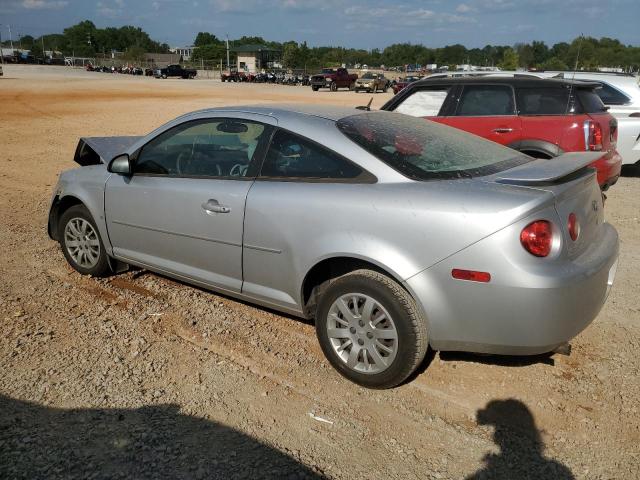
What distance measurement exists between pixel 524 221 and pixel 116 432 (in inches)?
90.8

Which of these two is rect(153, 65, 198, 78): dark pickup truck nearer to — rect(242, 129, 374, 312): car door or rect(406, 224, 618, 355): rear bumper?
rect(242, 129, 374, 312): car door

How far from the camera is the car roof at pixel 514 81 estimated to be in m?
7.19

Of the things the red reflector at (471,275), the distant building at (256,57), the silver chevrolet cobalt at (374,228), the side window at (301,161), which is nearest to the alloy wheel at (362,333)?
the silver chevrolet cobalt at (374,228)

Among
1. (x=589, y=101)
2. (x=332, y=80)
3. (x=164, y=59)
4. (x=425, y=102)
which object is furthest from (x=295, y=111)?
(x=164, y=59)

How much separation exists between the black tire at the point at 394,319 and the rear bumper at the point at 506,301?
0.07 meters

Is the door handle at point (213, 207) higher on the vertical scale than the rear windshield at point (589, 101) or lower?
lower

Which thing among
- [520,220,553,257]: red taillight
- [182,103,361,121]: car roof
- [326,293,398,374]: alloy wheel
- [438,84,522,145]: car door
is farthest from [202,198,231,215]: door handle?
[438,84,522,145]: car door

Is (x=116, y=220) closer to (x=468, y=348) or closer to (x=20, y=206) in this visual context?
(x=468, y=348)

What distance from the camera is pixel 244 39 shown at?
548ft

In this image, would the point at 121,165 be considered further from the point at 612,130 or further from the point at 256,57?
the point at 256,57

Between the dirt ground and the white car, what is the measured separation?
5574 millimetres

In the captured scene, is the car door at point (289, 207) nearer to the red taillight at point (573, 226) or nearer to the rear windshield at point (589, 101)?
the red taillight at point (573, 226)

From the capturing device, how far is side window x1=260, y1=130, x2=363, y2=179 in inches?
133

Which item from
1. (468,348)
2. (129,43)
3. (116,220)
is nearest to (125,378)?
(116,220)
